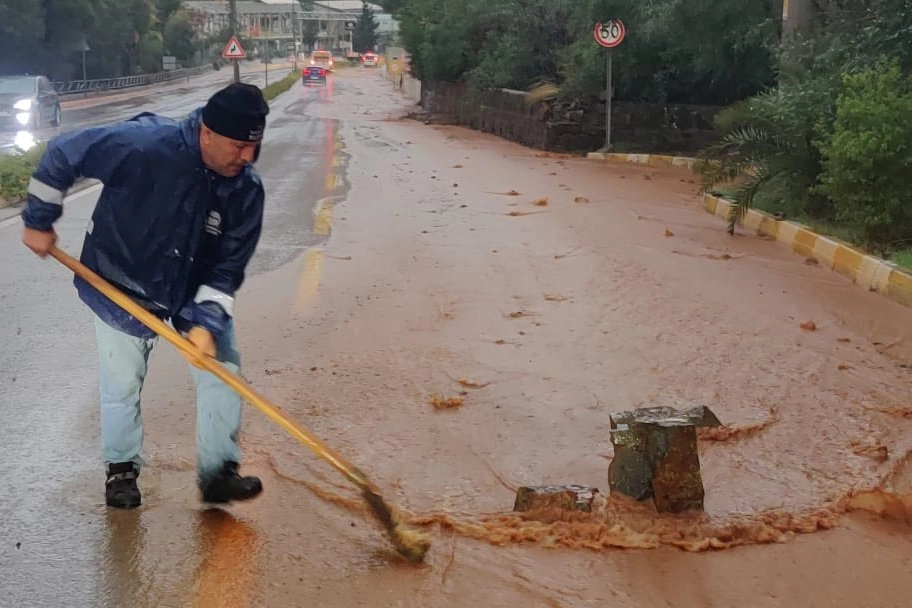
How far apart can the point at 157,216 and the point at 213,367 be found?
545 millimetres

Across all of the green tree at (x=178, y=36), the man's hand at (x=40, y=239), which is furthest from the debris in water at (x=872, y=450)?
the green tree at (x=178, y=36)

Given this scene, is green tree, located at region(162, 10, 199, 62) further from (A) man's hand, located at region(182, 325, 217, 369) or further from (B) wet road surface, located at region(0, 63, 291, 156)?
(A) man's hand, located at region(182, 325, 217, 369)

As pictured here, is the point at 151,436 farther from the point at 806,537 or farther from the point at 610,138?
the point at 610,138

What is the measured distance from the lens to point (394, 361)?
6.08m

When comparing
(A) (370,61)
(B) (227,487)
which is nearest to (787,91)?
(B) (227,487)

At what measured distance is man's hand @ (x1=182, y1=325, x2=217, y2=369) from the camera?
11.9ft

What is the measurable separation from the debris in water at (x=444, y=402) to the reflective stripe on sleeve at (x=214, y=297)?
1753 millimetres

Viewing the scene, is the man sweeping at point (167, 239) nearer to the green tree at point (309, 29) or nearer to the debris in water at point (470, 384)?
the debris in water at point (470, 384)

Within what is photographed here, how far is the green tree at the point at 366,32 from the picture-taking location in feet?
386

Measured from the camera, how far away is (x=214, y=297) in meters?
3.77

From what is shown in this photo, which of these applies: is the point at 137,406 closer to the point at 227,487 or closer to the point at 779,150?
the point at 227,487

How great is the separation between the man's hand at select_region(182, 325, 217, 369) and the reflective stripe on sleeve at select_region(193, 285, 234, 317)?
0.12 m

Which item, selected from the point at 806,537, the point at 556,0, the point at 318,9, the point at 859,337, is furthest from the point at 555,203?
the point at 318,9

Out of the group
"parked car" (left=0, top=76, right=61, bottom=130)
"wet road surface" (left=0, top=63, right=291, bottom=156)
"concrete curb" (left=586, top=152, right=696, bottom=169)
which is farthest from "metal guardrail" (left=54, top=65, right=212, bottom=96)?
"concrete curb" (left=586, top=152, right=696, bottom=169)
